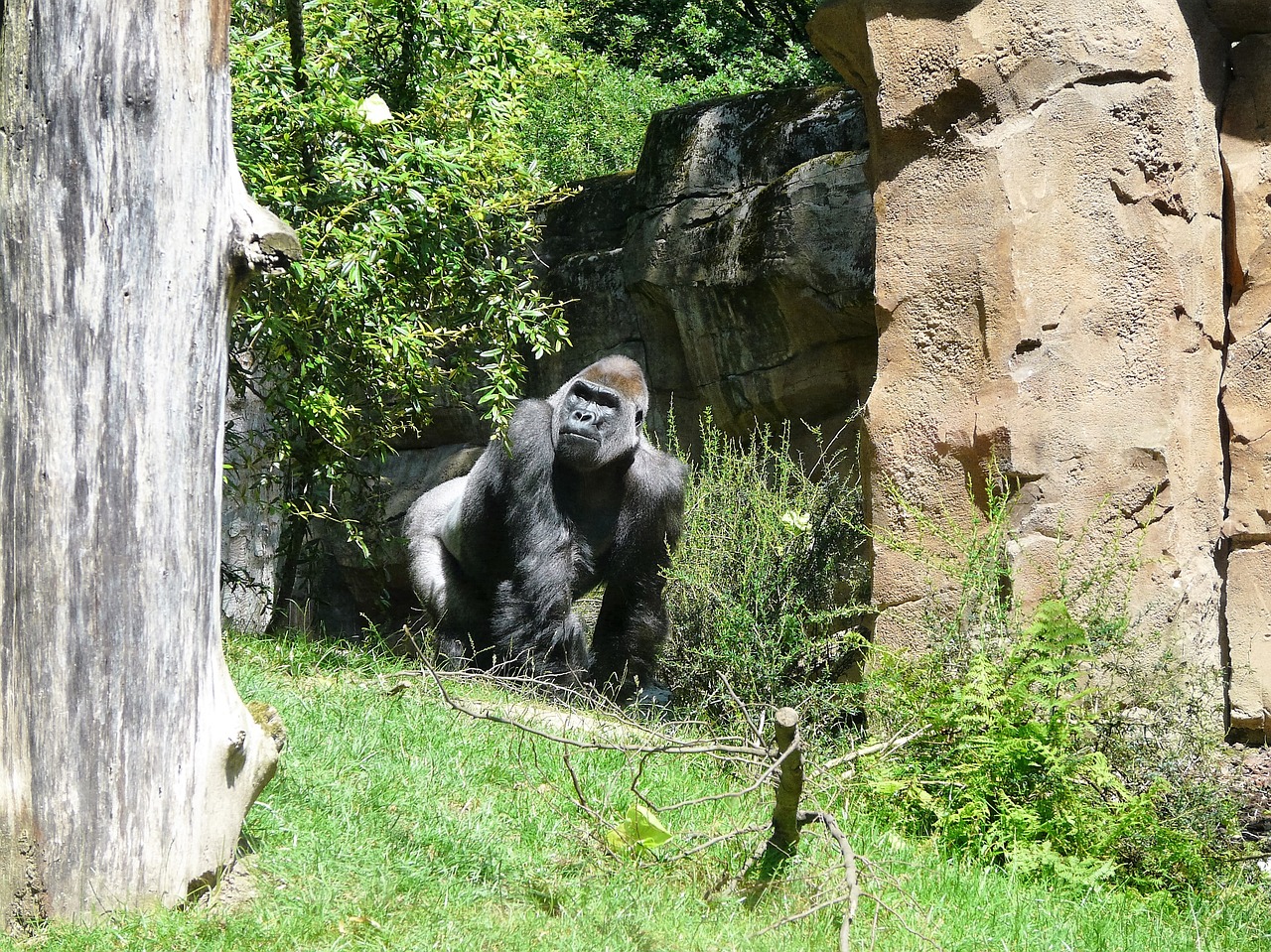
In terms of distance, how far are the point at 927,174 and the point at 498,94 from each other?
6.76ft

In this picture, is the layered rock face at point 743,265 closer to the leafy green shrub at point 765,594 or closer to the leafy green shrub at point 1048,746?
the leafy green shrub at point 765,594

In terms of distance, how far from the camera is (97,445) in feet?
8.08

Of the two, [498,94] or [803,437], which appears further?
[803,437]

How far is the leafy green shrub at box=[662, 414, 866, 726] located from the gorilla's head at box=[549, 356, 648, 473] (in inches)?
23.3

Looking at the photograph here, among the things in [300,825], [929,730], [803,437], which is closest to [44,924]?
[300,825]

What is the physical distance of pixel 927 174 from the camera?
4691 mm

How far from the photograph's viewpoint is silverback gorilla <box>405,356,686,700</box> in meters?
5.70

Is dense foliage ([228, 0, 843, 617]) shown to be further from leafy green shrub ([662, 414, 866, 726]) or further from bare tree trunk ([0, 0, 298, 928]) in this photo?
bare tree trunk ([0, 0, 298, 928])

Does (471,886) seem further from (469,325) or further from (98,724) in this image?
(469,325)

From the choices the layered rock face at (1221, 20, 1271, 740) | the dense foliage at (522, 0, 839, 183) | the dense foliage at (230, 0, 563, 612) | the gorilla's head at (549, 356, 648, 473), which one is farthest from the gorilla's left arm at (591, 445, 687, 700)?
the dense foliage at (522, 0, 839, 183)

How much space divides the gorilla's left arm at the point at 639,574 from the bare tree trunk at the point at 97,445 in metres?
3.44

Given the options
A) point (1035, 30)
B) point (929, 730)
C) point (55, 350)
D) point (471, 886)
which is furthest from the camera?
point (1035, 30)

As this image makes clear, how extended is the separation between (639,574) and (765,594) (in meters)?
0.85

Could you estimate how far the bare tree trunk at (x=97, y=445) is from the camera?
2.44 meters
